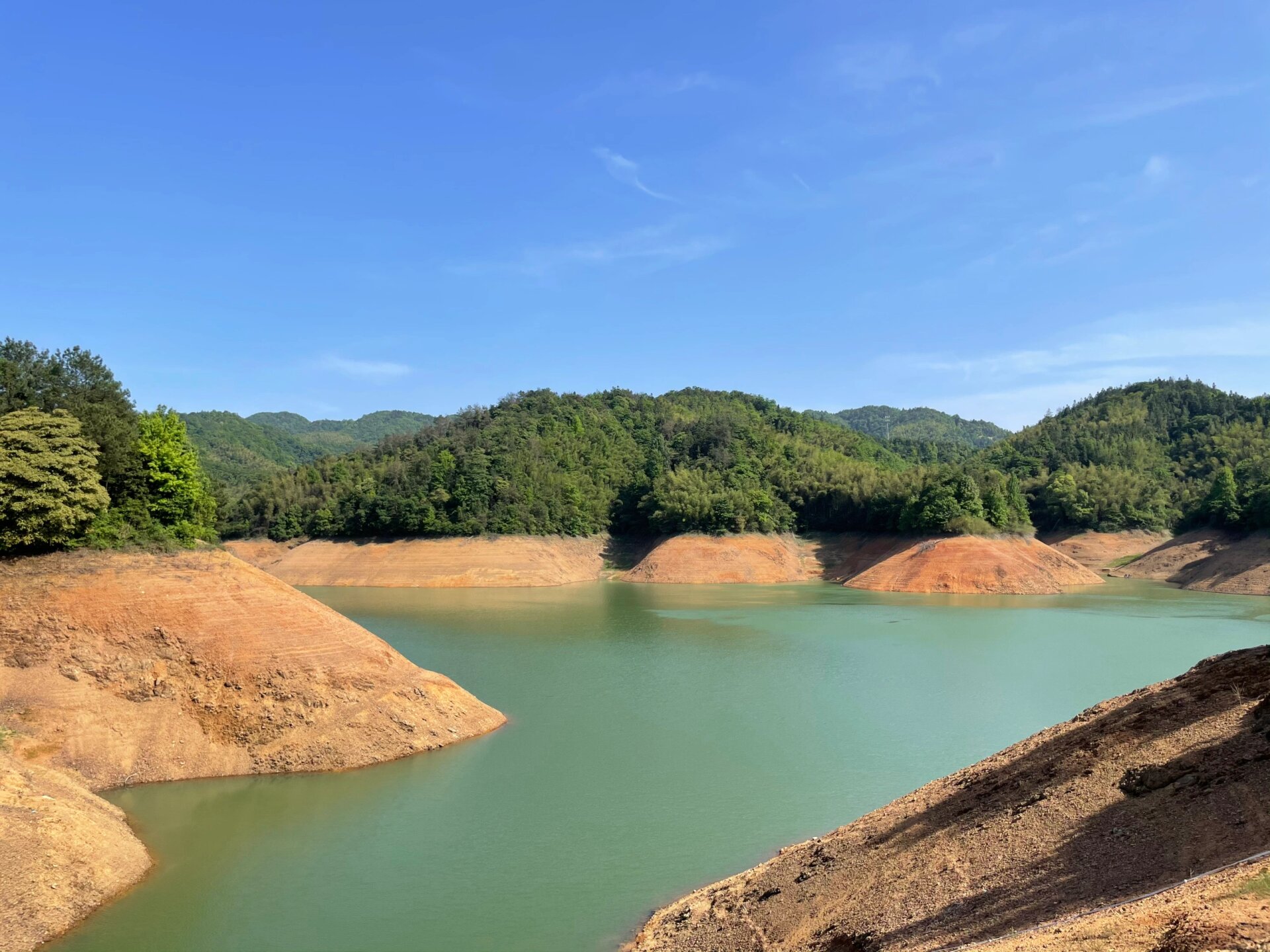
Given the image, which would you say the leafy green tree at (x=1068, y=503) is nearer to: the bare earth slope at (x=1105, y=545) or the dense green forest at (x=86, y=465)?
the bare earth slope at (x=1105, y=545)

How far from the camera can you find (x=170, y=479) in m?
25.0

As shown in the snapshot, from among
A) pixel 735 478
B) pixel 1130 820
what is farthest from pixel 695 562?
pixel 1130 820

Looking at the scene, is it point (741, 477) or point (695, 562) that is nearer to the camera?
point (695, 562)

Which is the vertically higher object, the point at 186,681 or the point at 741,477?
the point at 741,477

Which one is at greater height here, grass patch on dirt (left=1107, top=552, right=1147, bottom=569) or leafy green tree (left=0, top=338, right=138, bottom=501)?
leafy green tree (left=0, top=338, right=138, bottom=501)

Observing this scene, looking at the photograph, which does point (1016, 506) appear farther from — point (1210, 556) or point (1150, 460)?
point (1150, 460)

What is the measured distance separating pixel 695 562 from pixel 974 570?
22828 mm

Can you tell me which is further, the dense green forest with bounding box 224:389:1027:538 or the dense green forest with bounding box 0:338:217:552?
the dense green forest with bounding box 224:389:1027:538

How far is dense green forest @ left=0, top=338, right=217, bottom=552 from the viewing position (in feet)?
68.4

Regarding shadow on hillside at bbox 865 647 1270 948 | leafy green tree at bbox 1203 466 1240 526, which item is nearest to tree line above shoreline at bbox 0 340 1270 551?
leafy green tree at bbox 1203 466 1240 526

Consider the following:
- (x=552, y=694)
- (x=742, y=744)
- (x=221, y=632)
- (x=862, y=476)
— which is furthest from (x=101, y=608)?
(x=862, y=476)

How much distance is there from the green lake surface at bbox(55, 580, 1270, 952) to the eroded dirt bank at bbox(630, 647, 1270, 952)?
260 cm

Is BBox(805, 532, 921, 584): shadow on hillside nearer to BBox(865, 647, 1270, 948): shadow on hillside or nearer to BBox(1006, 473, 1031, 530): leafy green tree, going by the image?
BBox(1006, 473, 1031, 530): leafy green tree

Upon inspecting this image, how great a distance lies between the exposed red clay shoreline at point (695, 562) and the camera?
63.4 meters
